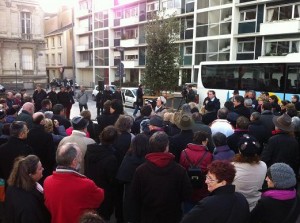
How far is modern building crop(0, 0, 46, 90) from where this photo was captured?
3722cm

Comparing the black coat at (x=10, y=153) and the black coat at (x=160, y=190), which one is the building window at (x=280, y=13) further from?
the black coat at (x=10, y=153)

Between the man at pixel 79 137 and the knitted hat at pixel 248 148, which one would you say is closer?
the knitted hat at pixel 248 148

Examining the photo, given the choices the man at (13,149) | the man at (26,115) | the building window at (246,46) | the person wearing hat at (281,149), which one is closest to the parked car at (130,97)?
the building window at (246,46)

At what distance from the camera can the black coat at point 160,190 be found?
339 cm

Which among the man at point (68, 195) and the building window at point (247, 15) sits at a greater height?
the building window at point (247, 15)

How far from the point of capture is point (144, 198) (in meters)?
3.50

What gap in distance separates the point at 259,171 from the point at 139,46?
40457mm

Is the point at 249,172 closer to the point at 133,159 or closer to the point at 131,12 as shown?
the point at 133,159

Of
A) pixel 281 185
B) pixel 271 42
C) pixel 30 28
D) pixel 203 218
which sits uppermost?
pixel 30 28

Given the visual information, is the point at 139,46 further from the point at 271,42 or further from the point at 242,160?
the point at 242,160

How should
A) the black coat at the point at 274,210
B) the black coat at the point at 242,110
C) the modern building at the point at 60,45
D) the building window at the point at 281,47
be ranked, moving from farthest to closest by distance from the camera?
the modern building at the point at 60,45 → the building window at the point at 281,47 → the black coat at the point at 242,110 → the black coat at the point at 274,210

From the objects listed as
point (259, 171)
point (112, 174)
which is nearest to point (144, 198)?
point (112, 174)

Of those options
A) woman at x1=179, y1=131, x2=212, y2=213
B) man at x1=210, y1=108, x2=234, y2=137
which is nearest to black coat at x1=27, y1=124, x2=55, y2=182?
woman at x1=179, y1=131, x2=212, y2=213

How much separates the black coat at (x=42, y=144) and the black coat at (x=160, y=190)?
83.2 inches
